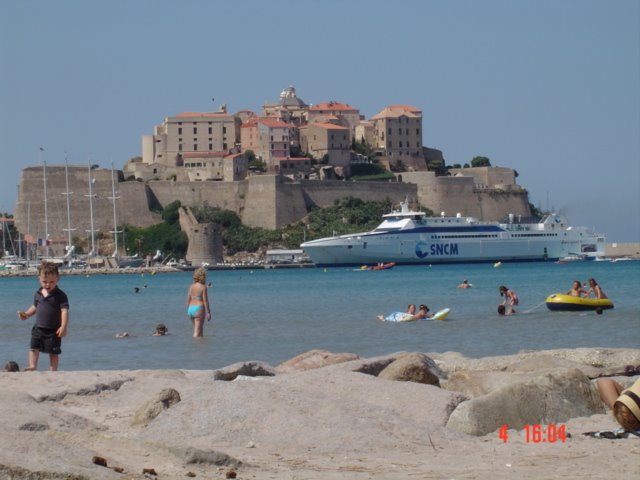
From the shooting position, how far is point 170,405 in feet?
21.1

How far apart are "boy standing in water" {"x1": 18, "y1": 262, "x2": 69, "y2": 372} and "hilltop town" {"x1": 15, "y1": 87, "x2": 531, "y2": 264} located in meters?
55.8

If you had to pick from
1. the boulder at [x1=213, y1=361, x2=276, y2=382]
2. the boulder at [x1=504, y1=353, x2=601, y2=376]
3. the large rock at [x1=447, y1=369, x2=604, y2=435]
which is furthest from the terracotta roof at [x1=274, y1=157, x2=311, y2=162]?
the large rock at [x1=447, y1=369, x2=604, y2=435]

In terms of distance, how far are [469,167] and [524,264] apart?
62.2 feet

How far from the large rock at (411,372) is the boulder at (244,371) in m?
0.84

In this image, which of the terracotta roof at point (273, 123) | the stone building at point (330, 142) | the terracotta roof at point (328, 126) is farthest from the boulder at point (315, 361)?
the terracotta roof at point (328, 126)

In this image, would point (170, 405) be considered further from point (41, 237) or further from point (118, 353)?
point (41, 237)

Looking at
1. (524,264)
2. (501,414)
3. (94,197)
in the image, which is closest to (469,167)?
(524,264)

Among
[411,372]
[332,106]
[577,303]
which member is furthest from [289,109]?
[411,372]

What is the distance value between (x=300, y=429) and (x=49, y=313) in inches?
104

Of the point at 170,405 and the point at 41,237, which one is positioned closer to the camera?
the point at 170,405

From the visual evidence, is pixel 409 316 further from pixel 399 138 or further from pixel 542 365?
pixel 399 138

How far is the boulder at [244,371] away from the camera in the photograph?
25.9 feet
